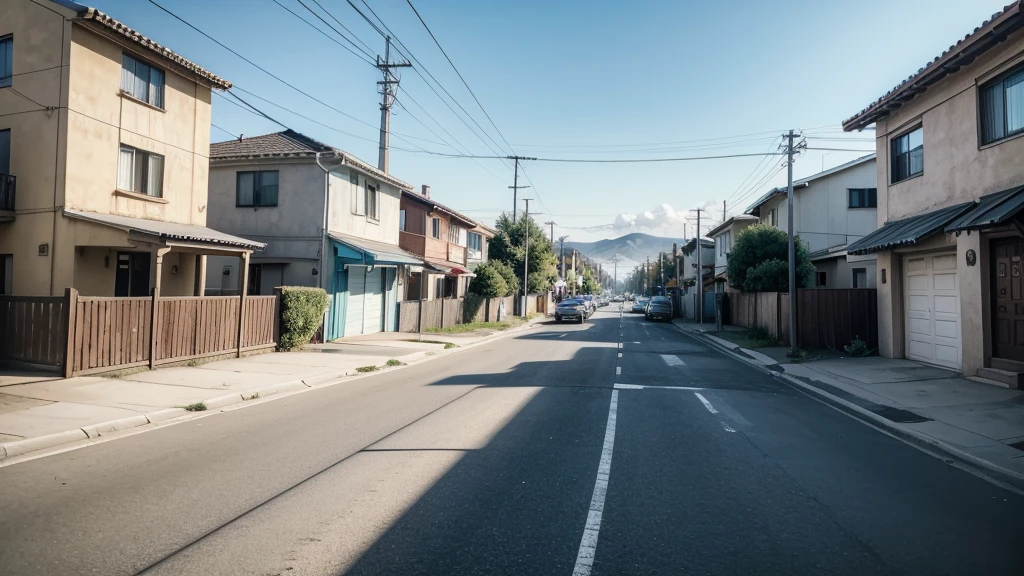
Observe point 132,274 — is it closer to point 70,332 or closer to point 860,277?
point 70,332

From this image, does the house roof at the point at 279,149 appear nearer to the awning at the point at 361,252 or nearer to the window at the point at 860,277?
the awning at the point at 361,252

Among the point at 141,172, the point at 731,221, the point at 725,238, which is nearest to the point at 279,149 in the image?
the point at 141,172

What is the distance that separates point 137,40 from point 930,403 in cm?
1936

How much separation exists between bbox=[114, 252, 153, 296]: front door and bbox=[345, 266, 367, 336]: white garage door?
7098 millimetres

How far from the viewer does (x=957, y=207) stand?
12141 millimetres

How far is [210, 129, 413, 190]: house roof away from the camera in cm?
2050

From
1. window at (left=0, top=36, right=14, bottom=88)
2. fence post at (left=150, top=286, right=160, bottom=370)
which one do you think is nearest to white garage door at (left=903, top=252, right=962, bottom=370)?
fence post at (left=150, top=286, right=160, bottom=370)

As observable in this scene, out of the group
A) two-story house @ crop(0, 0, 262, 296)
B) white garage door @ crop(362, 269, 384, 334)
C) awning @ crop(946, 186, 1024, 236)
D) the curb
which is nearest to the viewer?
the curb

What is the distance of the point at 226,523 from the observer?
4527 millimetres

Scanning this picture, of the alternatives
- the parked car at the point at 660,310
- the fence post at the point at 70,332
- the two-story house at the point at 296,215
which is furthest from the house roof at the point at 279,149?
the parked car at the point at 660,310

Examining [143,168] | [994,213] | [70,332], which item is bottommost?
[70,332]

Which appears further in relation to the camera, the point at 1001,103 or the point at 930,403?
the point at 1001,103

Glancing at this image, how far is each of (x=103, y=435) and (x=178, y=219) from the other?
36.8 feet

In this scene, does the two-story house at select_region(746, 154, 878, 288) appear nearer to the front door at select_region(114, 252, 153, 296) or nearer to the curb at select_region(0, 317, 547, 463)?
the curb at select_region(0, 317, 547, 463)
